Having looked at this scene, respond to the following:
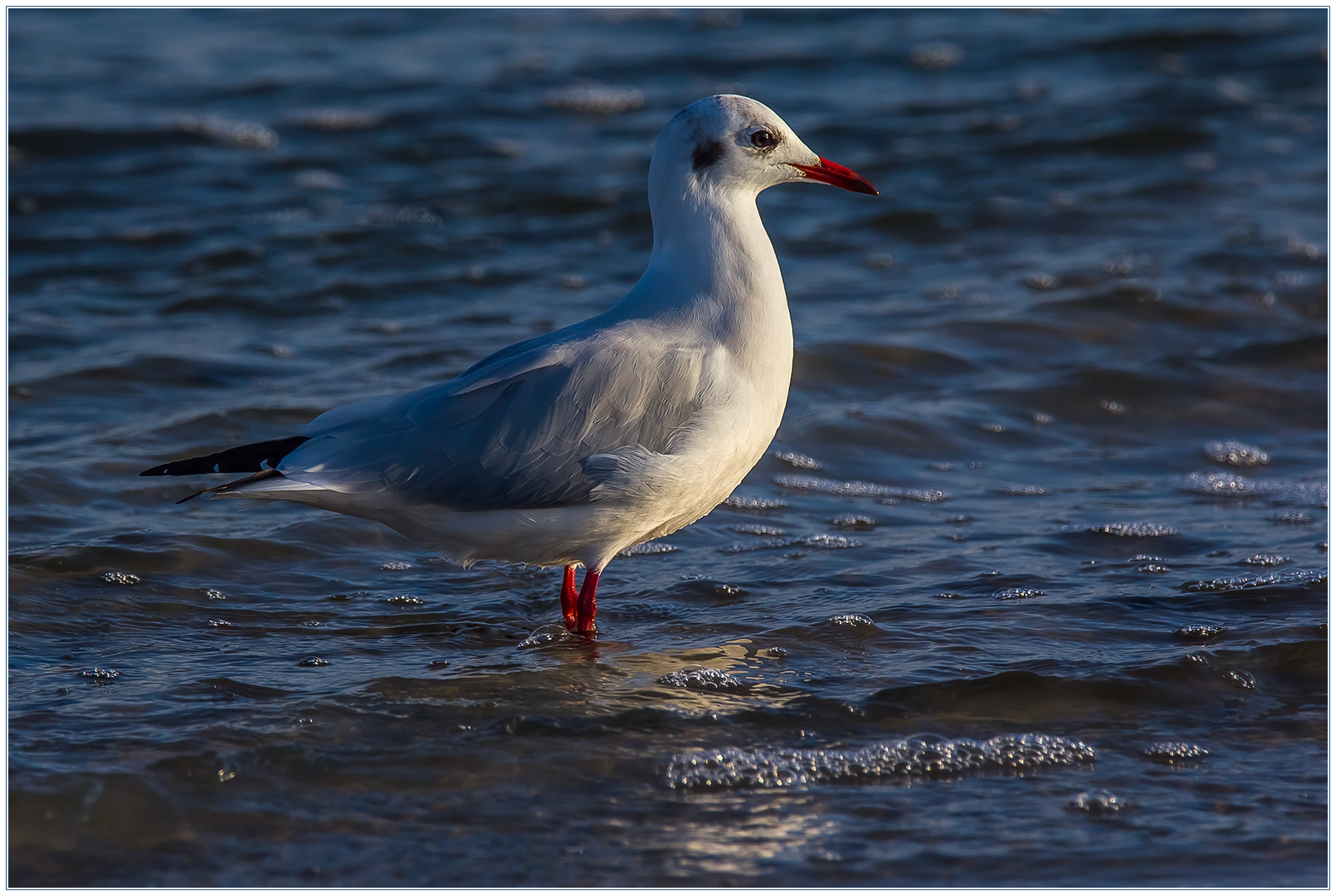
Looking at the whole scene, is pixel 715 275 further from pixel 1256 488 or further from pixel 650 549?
pixel 1256 488

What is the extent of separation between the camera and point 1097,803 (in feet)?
12.6

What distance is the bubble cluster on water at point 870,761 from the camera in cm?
400

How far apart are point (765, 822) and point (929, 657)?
1.20 m

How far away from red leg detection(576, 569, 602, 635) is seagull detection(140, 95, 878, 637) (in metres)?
0.01

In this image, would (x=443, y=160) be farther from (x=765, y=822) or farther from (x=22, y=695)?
(x=765, y=822)

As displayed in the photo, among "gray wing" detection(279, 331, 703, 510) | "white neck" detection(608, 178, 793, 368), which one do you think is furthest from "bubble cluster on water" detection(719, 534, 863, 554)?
"gray wing" detection(279, 331, 703, 510)

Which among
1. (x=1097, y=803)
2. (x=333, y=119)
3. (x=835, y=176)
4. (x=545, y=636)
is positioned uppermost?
(x=333, y=119)

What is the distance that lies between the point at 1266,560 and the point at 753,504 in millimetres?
2144

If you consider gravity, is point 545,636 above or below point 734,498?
below

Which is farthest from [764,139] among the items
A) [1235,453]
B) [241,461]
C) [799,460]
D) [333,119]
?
[333,119]

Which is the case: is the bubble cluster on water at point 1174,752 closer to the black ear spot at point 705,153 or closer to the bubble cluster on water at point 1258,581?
the bubble cluster on water at point 1258,581

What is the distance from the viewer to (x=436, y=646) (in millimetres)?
4977

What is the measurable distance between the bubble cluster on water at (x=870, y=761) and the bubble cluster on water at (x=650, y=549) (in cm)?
197

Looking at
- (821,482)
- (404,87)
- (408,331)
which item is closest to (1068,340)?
(821,482)
